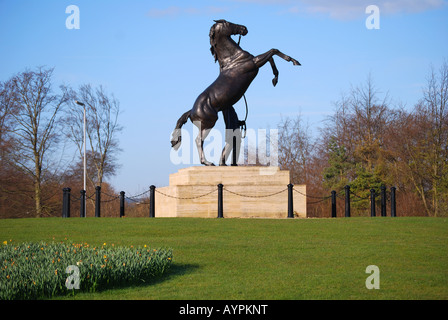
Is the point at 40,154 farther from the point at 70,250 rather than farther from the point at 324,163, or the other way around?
the point at 70,250

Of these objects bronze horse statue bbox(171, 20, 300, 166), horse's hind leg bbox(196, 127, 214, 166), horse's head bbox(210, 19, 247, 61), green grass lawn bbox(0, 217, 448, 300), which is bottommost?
green grass lawn bbox(0, 217, 448, 300)

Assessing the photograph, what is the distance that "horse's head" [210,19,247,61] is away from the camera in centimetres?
1917

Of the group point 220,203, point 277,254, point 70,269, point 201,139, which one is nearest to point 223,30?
point 201,139

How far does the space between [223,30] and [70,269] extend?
12828 mm

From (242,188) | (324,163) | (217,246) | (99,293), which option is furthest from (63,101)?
(99,293)

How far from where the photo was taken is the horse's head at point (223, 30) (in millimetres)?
19172

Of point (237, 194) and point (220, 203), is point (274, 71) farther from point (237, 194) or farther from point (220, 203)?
point (220, 203)

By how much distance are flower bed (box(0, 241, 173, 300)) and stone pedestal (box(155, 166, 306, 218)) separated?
958 cm

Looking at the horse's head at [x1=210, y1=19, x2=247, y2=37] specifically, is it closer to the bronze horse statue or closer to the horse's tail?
the bronze horse statue

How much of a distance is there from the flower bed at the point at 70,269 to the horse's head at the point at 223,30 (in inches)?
441

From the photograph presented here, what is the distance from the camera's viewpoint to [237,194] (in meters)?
19.2

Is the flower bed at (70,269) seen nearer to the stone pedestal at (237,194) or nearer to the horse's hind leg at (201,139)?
the stone pedestal at (237,194)

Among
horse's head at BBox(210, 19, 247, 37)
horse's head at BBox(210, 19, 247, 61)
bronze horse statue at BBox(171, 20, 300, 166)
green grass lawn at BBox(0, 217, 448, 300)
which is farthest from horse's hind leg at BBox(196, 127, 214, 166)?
green grass lawn at BBox(0, 217, 448, 300)

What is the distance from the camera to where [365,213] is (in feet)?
105
